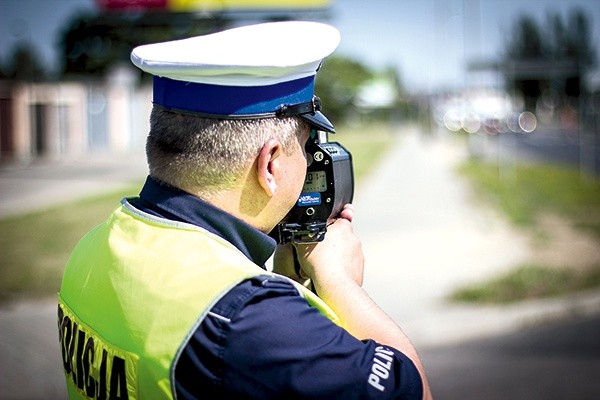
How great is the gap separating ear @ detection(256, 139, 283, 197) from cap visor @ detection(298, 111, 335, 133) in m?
0.07

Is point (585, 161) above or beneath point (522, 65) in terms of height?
beneath

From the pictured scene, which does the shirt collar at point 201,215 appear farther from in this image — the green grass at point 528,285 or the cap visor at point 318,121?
the green grass at point 528,285

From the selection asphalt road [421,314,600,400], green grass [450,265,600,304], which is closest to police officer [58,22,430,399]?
asphalt road [421,314,600,400]

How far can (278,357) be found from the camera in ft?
3.47

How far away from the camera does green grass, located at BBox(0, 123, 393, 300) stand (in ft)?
23.4

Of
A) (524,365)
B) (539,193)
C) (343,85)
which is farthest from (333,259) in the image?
(343,85)

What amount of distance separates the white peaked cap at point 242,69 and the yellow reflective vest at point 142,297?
210mm

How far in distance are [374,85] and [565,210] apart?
216 feet

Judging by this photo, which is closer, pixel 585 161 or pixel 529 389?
pixel 529 389

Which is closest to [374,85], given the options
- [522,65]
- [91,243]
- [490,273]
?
[522,65]

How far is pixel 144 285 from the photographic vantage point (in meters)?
1.15

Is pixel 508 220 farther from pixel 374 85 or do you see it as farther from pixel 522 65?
pixel 374 85

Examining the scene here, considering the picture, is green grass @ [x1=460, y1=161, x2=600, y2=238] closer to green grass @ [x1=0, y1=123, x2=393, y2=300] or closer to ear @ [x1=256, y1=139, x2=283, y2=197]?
green grass @ [x1=0, y1=123, x2=393, y2=300]

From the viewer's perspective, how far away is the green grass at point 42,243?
23.4 ft
